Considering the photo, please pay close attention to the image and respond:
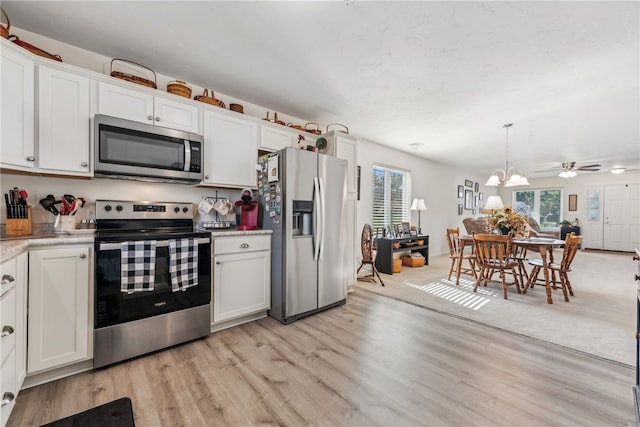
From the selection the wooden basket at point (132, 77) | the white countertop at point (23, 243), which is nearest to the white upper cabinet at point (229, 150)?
the wooden basket at point (132, 77)

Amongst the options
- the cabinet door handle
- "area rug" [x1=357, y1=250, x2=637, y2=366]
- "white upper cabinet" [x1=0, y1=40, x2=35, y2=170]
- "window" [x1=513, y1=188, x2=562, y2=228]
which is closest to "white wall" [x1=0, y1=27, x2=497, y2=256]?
"white upper cabinet" [x1=0, y1=40, x2=35, y2=170]

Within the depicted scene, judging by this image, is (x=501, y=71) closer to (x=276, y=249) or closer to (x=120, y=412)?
(x=276, y=249)

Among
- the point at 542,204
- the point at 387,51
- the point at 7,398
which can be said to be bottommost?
the point at 7,398

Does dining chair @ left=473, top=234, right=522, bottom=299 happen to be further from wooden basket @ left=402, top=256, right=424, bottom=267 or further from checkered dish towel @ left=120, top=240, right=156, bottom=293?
checkered dish towel @ left=120, top=240, right=156, bottom=293

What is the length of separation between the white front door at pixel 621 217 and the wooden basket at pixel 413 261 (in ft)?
23.3

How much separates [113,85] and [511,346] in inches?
159

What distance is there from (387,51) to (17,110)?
2731mm

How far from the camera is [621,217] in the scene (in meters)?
7.83

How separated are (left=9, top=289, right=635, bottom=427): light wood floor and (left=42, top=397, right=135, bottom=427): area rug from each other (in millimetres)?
61

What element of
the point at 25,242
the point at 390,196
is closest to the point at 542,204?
the point at 390,196

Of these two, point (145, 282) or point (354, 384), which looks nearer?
point (354, 384)

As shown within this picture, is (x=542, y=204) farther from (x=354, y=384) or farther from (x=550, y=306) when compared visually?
(x=354, y=384)

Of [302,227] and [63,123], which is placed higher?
[63,123]

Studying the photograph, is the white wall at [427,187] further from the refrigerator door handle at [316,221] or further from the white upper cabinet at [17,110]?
the white upper cabinet at [17,110]
